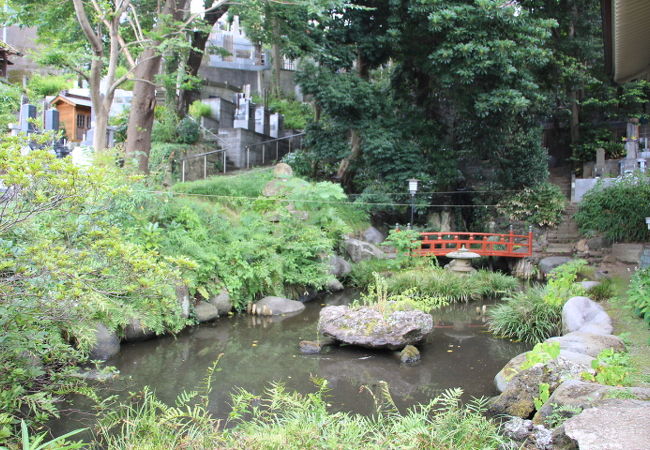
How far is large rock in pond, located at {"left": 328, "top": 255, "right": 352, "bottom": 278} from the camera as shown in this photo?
13.6m

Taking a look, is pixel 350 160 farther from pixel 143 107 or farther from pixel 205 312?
pixel 205 312

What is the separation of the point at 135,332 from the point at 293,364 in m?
2.80

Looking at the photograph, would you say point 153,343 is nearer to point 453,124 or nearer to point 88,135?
point 88,135

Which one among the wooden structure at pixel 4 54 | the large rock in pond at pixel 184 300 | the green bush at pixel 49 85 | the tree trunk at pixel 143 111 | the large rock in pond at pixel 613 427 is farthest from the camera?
the green bush at pixel 49 85

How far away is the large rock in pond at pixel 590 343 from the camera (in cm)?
643

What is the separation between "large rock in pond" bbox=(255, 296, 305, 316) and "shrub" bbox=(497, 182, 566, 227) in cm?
1029

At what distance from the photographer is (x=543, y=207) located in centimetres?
1825

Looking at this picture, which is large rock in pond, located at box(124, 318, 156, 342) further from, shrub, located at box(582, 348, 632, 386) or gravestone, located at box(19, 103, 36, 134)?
shrub, located at box(582, 348, 632, 386)

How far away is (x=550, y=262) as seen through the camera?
1545 centimetres

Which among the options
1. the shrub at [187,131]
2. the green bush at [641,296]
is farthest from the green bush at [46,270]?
the shrub at [187,131]

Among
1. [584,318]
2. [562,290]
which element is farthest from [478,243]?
[584,318]

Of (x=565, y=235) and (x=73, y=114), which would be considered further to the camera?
(x=73, y=114)

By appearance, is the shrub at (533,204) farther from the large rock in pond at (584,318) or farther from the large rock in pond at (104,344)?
the large rock in pond at (104,344)

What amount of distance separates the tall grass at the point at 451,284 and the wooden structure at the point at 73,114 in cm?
1329
